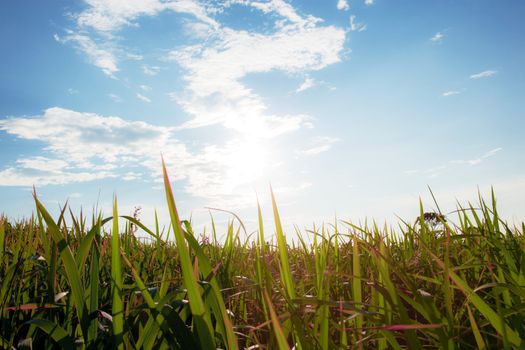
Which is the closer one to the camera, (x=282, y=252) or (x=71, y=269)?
(x=71, y=269)

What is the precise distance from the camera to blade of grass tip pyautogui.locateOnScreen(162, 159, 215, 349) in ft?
3.10

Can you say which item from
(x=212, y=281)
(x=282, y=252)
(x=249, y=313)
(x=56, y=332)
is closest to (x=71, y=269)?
(x=56, y=332)

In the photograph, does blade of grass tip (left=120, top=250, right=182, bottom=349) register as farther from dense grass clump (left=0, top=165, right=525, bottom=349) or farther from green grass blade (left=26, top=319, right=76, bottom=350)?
green grass blade (left=26, top=319, right=76, bottom=350)

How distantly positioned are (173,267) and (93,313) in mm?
1408

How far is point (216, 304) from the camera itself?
1122 mm

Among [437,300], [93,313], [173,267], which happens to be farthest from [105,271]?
[437,300]

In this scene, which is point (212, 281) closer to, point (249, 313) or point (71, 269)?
point (71, 269)

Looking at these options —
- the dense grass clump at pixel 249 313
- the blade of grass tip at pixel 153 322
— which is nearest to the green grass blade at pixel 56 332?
the dense grass clump at pixel 249 313

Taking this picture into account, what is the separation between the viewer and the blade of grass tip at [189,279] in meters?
0.95

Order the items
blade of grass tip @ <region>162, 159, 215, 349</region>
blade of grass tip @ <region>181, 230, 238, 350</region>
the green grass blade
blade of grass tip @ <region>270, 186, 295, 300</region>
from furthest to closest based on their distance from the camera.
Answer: blade of grass tip @ <region>270, 186, 295, 300</region> < the green grass blade < blade of grass tip @ <region>181, 230, 238, 350</region> < blade of grass tip @ <region>162, 159, 215, 349</region>

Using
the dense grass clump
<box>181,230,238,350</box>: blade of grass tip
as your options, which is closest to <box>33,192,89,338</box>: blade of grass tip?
the dense grass clump

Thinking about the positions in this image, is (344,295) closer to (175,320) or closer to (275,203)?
(275,203)

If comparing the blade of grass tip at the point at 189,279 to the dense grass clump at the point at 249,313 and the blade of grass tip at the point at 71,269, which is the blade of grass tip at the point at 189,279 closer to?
the dense grass clump at the point at 249,313

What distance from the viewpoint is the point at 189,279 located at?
0.96 m
